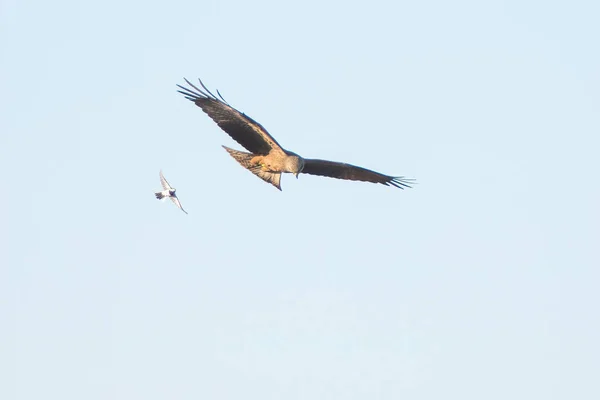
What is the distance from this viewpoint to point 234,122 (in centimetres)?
2741

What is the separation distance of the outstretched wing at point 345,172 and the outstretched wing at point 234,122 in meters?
1.39

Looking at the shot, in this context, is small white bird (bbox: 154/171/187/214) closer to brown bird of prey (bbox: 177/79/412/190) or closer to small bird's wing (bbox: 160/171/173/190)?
small bird's wing (bbox: 160/171/173/190)

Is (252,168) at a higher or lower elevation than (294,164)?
lower

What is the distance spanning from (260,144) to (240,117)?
887 mm

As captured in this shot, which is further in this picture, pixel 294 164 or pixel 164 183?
pixel 164 183

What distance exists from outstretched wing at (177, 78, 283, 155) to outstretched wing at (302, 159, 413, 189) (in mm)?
1386

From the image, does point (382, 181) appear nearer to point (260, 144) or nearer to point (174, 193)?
point (260, 144)

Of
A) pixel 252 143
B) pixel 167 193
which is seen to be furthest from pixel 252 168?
pixel 167 193

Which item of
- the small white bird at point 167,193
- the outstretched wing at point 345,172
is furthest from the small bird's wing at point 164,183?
the outstretched wing at point 345,172

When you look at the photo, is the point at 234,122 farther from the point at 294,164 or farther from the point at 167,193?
the point at 167,193

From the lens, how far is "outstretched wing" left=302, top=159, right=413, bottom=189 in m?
29.5

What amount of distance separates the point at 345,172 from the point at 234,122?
12.0 feet

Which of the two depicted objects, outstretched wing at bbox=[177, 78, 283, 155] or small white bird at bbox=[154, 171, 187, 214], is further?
small white bird at bbox=[154, 171, 187, 214]

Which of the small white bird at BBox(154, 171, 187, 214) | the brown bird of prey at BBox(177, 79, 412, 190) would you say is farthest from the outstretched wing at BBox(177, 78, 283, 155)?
the small white bird at BBox(154, 171, 187, 214)
